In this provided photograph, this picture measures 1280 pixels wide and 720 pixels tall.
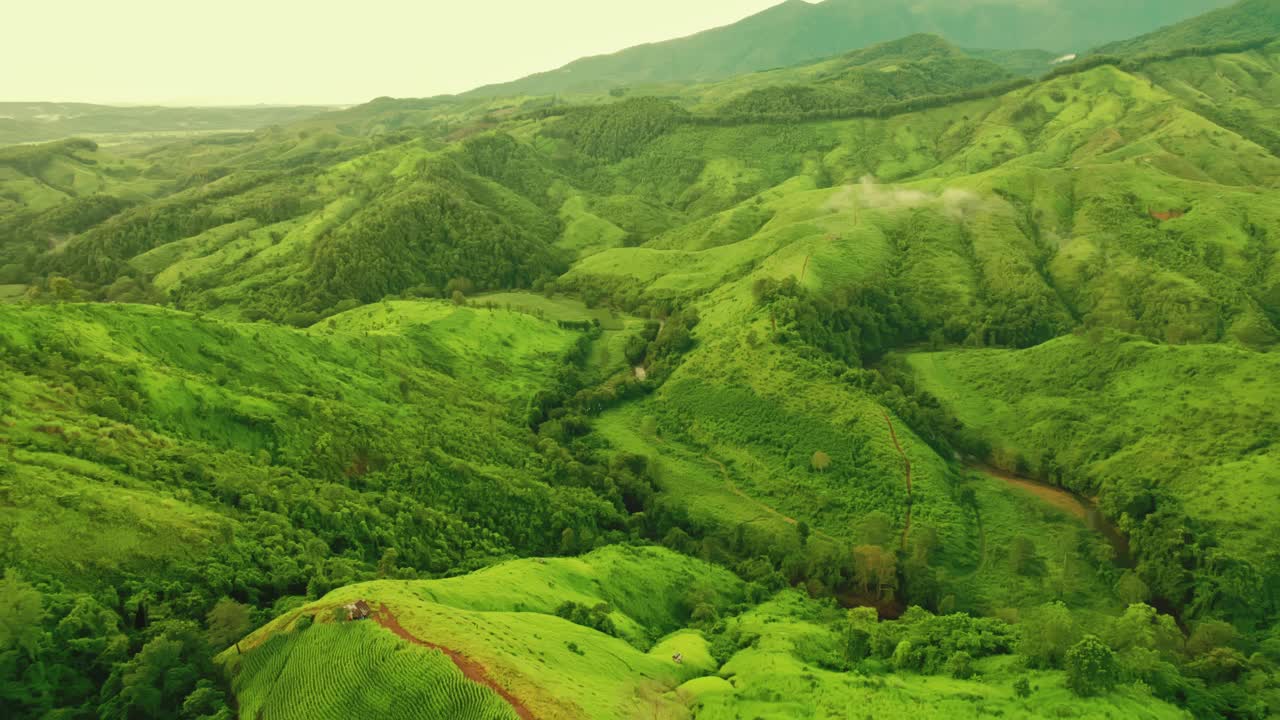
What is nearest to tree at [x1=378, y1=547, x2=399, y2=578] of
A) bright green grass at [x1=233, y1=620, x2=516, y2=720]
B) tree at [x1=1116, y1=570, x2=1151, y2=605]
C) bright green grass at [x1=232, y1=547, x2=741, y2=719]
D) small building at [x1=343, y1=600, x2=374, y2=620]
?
bright green grass at [x1=232, y1=547, x2=741, y2=719]

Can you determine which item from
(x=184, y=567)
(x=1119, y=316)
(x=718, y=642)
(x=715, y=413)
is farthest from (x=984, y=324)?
(x=184, y=567)

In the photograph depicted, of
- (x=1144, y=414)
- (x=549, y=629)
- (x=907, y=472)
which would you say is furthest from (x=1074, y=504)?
(x=549, y=629)

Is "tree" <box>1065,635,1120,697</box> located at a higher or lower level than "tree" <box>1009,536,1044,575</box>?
higher

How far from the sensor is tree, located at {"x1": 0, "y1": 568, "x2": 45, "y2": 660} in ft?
144

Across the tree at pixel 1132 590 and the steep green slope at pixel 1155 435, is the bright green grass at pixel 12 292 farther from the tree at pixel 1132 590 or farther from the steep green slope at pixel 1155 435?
the tree at pixel 1132 590

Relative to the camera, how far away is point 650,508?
109438 millimetres

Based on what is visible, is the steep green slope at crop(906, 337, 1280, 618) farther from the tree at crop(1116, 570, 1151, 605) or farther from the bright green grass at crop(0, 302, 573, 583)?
the bright green grass at crop(0, 302, 573, 583)

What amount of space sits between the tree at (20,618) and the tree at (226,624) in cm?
982

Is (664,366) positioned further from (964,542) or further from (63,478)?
(63,478)

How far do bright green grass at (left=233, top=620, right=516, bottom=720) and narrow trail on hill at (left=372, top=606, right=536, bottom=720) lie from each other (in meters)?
0.43

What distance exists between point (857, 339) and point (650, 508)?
233ft

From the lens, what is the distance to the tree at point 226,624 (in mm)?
51031

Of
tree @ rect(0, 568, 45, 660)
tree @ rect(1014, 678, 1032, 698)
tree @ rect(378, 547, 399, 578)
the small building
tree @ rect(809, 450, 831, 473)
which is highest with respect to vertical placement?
tree @ rect(0, 568, 45, 660)

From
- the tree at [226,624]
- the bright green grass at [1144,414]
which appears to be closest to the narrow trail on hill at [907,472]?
the bright green grass at [1144,414]
